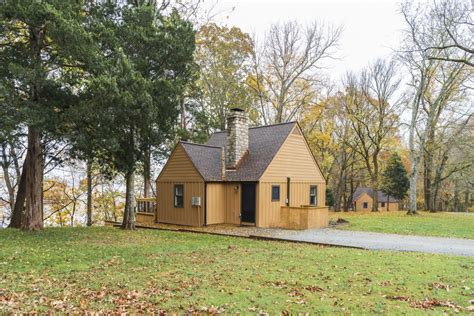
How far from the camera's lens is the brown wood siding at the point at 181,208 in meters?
16.9

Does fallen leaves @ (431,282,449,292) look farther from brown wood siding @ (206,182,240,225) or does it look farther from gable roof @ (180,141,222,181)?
gable roof @ (180,141,222,181)

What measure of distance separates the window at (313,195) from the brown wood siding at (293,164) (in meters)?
0.44

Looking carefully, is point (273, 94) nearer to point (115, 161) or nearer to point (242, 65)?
point (242, 65)

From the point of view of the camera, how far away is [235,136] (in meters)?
18.0

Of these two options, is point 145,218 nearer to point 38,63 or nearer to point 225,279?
point 38,63

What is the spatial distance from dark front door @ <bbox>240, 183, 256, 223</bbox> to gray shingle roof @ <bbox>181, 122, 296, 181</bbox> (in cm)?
44

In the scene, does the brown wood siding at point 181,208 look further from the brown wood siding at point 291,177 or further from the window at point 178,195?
the brown wood siding at point 291,177

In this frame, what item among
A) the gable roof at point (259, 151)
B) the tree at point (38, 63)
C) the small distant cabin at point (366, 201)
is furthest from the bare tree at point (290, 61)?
the small distant cabin at point (366, 201)

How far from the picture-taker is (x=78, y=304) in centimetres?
517

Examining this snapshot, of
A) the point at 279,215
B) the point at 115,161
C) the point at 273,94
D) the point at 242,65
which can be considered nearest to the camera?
the point at 115,161

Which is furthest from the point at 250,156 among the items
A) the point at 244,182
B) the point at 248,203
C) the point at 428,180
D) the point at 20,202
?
the point at 428,180

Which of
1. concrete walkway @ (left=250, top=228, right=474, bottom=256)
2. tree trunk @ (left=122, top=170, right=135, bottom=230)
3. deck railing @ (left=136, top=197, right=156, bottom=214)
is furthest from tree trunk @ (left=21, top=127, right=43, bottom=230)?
concrete walkway @ (left=250, top=228, right=474, bottom=256)

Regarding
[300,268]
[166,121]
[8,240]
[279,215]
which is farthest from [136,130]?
A: [300,268]

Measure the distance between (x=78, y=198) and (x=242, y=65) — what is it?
55.7 ft
